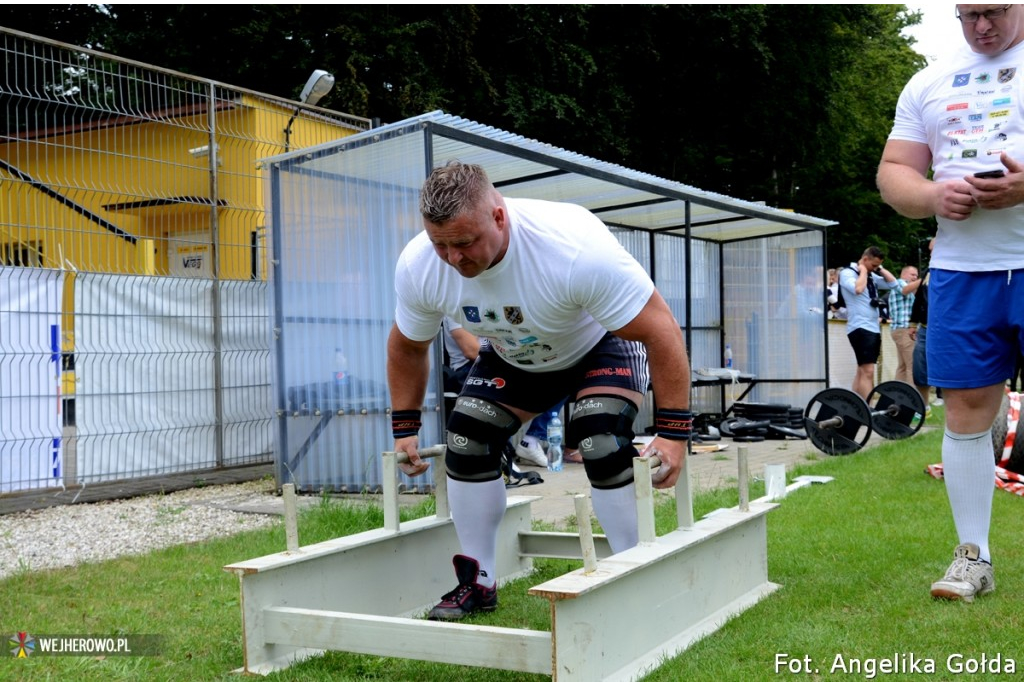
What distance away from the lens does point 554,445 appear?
853 centimetres

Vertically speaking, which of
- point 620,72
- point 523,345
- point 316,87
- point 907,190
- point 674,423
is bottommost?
point 674,423

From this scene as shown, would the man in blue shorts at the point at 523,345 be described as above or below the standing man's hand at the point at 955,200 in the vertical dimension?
below

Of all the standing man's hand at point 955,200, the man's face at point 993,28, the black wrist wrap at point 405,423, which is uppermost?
the man's face at point 993,28

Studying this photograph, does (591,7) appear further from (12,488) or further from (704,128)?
(12,488)

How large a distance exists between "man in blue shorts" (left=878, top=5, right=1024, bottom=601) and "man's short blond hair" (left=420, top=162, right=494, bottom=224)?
1564mm

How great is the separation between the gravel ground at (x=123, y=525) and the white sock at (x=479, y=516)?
2299 millimetres

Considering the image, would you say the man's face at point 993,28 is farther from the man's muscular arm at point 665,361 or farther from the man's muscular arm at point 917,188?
the man's muscular arm at point 665,361

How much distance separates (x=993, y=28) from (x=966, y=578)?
188 centimetres

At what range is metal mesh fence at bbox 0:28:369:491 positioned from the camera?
6676 mm

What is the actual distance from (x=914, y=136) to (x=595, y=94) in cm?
1699

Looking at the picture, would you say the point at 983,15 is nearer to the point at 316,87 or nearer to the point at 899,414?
the point at 899,414

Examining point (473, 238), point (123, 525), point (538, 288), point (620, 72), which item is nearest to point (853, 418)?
point (123, 525)

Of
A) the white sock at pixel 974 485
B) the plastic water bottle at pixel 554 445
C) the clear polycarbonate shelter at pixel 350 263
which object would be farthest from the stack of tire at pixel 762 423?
the white sock at pixel 974 485

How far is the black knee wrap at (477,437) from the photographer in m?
3.68
